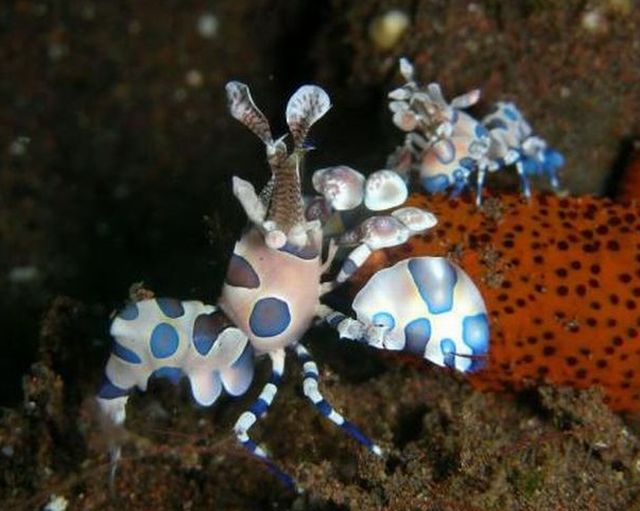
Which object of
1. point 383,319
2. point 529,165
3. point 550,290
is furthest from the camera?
point 529,165

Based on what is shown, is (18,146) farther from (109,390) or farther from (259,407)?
(259,407)

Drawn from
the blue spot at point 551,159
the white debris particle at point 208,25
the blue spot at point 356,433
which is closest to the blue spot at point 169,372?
the blue spot at point 356,433

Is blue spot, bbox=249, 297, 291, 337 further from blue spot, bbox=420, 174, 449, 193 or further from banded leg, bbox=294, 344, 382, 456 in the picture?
blue spot, bbox=420, 174, 449, 193

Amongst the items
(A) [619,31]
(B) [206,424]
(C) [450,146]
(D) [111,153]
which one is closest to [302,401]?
(B) [206,424]

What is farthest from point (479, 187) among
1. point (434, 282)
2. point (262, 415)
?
point (262, 415)

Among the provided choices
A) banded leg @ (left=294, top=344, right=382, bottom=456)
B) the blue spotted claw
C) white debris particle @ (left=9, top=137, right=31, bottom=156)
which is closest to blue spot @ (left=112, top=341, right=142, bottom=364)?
banded leg @ (left=294, top=344, right=382, bottom=456)

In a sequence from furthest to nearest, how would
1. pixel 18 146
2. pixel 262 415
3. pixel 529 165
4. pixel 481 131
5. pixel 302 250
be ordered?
pixel 18 146 < pixel 529 165 < pixel 481 131 < pixel 262 415 < pixel 302 250

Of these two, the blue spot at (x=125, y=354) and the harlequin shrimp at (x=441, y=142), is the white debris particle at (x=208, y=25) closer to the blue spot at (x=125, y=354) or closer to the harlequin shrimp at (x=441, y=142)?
the harlequin shrimp at (x=441, y=142)
